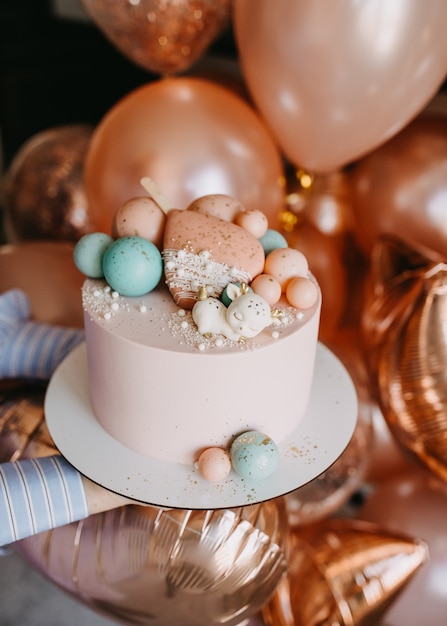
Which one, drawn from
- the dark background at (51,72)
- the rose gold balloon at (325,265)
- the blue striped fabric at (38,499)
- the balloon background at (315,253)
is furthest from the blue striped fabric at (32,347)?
the dark background at (51,72)

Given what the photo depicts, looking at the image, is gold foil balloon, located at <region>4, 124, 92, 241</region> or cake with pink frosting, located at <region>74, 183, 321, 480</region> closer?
cake with pink frosting, located at <region>74, 183, 321, 480</region>

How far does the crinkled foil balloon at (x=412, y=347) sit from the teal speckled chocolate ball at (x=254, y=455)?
0.44 metres

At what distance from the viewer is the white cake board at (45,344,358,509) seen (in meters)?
0.81

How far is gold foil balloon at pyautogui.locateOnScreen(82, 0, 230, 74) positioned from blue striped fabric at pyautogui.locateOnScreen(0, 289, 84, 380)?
648mm

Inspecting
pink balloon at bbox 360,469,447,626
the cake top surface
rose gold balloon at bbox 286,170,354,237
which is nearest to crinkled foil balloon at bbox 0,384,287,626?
the cake top surface

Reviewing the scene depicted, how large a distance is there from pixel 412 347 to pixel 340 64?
0.52 m

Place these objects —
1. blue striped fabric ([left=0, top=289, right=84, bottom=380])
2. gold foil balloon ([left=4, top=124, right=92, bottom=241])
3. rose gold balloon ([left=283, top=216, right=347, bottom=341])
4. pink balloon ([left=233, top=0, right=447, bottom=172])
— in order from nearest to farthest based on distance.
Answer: pink balloon ([left=233, top=0, right=447, bottom=172])
blue striped fabric ([left=0, top=289, right=84, bottom=380])
rose gold balloon ([left=283, top=216, right=347, bottom=341])
gold foil balloon ([left=4, top=124, right=92, bottom=241])

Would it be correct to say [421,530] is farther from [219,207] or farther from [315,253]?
[219,207]

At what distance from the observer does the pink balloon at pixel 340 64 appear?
3.37 feet

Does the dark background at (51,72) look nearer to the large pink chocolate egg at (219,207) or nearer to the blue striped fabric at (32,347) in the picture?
the blue striped fabric at (32,347)

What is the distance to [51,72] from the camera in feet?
8.18

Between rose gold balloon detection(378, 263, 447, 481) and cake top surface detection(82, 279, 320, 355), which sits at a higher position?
cake top surface detection(82, 279, 320, 355)

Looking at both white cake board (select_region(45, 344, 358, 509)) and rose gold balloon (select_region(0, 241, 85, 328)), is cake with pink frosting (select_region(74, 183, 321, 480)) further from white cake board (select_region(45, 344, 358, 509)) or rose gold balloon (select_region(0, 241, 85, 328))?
rose gold balloon (select_region(0, 241, 85, 328))

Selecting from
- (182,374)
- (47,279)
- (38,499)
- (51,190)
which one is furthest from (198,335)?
(51,190)
